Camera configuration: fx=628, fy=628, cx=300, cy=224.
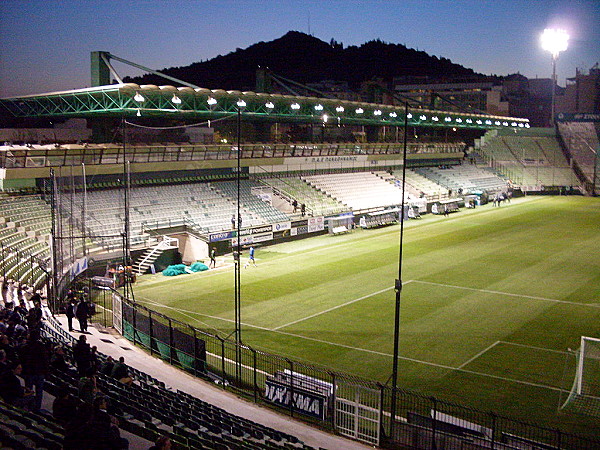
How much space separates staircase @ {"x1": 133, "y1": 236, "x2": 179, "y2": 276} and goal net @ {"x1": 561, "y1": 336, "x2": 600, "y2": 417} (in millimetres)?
23894

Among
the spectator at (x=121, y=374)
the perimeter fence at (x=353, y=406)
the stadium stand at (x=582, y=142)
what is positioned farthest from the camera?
the stadium stand at (x=582, y=142)

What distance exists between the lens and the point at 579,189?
8506cm

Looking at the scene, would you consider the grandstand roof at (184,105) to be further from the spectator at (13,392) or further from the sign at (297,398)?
the spectator at (13,392)

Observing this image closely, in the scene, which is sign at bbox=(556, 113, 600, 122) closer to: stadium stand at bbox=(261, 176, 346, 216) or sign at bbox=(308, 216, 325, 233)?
stadium stand at bbox=(261, 176, 346, 216)

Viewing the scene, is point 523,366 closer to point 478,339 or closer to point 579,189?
point 478,339

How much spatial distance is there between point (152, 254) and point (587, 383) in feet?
82.3

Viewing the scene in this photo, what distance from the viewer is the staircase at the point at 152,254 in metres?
35.1

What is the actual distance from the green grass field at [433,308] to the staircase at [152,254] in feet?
3.54

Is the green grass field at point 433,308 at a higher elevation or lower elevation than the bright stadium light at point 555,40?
lower


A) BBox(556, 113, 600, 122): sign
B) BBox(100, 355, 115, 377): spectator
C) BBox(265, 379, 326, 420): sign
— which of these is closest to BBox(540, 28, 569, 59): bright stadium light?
BBox(556, 113, 600, 122): sign

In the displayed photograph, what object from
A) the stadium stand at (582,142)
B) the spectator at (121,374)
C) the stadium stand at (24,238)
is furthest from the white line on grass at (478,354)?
the stadium stand at (582,142)

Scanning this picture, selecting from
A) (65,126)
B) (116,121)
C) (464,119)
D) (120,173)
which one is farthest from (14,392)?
(464,119)

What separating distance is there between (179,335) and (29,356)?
25.7 feet

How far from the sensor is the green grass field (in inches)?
737
